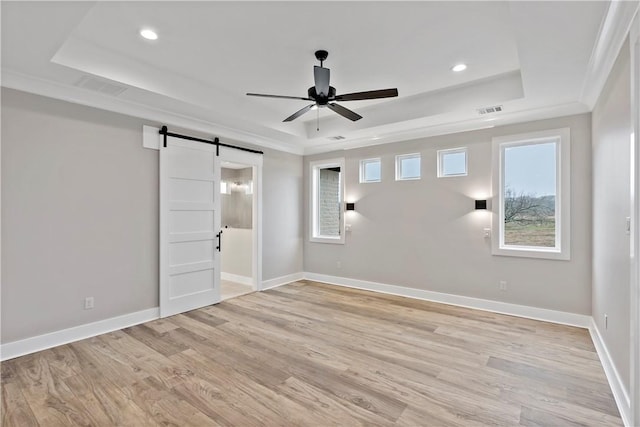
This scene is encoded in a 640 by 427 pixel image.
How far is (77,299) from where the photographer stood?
3482mm

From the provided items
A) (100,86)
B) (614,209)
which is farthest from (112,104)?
(614,209)

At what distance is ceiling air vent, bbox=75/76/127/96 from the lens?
3182 millimetres

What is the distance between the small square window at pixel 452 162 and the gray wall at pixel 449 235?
4.2 inches

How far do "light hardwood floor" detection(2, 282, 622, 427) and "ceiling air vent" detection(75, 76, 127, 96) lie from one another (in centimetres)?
273

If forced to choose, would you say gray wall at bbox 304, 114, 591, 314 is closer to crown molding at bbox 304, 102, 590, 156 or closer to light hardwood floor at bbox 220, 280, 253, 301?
crown molding at bbox 304, 102, 590, 156

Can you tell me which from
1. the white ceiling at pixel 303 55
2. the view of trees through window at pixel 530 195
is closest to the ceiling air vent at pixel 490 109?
the white ceiling at pixel 303 55

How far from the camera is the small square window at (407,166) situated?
5.29 meters

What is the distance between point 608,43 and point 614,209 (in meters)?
1.30

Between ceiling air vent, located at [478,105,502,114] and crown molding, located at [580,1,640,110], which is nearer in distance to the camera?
crown molding, located at [580,1,640,110]

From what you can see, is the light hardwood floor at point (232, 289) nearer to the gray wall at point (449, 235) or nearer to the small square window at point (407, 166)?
the gray wall at point (449, 235)

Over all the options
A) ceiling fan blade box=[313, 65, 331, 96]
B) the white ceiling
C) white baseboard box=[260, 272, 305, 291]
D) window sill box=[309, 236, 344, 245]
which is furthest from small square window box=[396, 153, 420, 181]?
white baseboard box=[260, 272, 305, 291]

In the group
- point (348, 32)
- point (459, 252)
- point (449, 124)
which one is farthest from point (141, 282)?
point (449, 124)

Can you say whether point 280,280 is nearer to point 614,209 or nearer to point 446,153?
point 446,153

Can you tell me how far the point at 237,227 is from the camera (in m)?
6.75
